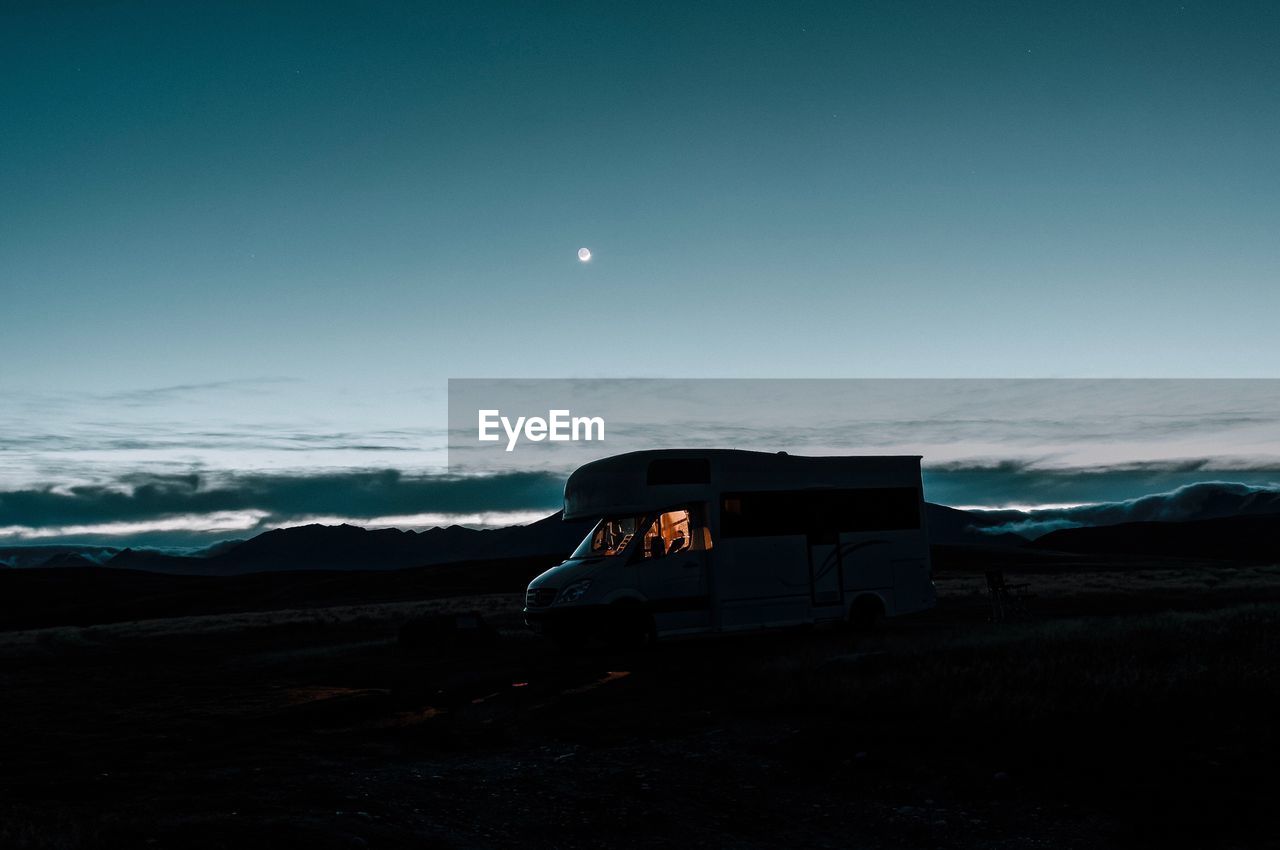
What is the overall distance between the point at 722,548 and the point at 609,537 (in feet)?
7.46

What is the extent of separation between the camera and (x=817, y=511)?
20.5m

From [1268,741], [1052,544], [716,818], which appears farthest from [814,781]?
[1052,544]

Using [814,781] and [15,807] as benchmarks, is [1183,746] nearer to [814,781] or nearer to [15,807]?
[814,781]

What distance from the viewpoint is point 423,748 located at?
11.3 metres

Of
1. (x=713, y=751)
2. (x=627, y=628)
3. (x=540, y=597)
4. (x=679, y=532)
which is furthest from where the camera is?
(x=679, y=532)

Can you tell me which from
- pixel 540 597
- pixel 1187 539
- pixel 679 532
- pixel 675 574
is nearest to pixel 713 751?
pixel 675 574

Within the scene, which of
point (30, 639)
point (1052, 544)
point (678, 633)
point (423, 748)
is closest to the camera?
point (423, 748)

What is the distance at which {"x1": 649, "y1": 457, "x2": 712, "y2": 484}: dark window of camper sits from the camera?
19.2 meters

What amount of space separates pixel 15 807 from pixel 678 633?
12.2 m

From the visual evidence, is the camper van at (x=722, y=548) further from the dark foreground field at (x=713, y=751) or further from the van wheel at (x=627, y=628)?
the dark foreground field at (x=713, y=751)

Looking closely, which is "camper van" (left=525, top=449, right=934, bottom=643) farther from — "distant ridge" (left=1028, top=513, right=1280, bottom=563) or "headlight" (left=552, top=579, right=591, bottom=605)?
"distant ridge" (left=1028, top=513, right=1280, bottom=563)

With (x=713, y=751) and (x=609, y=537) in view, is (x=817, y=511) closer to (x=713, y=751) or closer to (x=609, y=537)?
(x=609, y=537)

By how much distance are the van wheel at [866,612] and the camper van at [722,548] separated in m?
0.03

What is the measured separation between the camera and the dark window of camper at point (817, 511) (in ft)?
64.5
